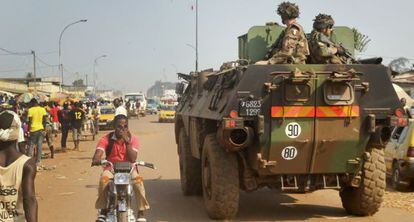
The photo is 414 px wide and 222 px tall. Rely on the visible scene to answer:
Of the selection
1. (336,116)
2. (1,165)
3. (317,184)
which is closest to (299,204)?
(317,184)

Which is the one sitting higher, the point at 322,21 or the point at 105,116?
the point at 322,21

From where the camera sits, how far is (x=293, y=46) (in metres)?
8.96

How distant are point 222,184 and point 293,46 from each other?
2364mm

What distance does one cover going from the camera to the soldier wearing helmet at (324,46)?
884 cm

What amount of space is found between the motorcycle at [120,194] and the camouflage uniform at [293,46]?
125 inches

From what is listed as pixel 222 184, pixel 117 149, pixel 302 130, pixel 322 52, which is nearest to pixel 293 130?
pixel 302 130

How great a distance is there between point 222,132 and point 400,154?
4.89 m

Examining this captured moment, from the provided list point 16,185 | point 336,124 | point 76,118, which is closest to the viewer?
point 16,185

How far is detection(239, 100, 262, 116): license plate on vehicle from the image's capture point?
26.4ft

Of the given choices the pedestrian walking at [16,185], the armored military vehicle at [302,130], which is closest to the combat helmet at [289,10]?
the armored military vehicle at [302,130]

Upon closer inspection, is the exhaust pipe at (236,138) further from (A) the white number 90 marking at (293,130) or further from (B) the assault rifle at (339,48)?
(B) the assault rifle at (339,48)

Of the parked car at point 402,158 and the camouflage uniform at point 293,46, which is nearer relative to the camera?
the camouflage uniform at point 293,46

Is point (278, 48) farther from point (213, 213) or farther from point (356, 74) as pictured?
point (213, 213)

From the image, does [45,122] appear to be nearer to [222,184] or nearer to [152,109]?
[222,184]
